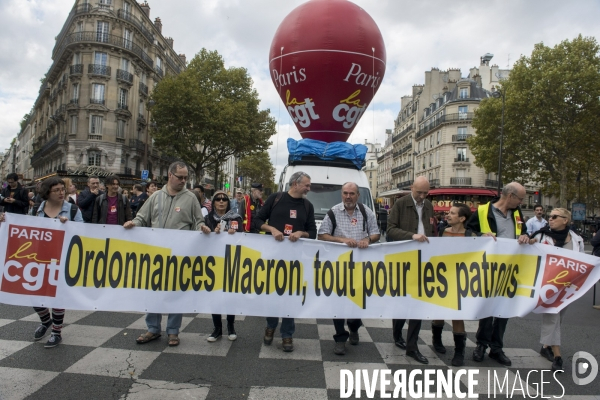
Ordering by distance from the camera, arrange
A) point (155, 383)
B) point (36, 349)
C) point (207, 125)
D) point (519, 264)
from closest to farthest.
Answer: point (155, 383) < point (36, 349) < point (519, 264) < point (207, 125)

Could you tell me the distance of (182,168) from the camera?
455cm

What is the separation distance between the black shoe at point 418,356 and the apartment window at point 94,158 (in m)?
37.3

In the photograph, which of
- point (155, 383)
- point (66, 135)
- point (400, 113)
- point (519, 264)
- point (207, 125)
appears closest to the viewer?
point (155, 383)

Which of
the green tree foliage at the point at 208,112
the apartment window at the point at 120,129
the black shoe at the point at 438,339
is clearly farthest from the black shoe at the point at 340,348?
the apartment window at the point at 120,129

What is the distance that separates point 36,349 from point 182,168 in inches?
91.2

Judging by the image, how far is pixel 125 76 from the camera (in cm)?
3734

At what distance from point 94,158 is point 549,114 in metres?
37.1

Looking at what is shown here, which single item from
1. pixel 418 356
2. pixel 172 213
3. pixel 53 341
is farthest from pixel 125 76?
pixel 418 356

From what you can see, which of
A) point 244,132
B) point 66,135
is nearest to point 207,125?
point 244,132

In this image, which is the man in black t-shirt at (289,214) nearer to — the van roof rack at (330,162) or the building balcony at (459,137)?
the van roof rack at (330,162)

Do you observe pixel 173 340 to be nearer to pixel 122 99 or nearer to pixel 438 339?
pixel 438 339

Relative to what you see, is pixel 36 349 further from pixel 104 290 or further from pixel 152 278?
pixel 152 278

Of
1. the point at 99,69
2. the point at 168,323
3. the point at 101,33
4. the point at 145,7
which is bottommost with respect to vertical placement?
the point at 168,323

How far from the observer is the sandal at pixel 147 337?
444cm
